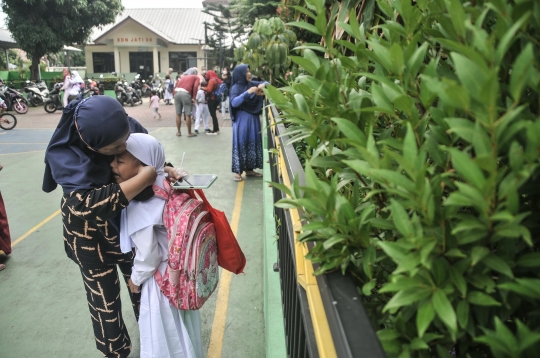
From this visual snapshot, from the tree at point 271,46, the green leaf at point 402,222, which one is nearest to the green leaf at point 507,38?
the green leaf at point 402,222

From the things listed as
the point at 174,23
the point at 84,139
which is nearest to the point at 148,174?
the point at 84,139

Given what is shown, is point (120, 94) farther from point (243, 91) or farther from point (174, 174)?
point (174, 174)

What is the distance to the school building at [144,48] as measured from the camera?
35031 mm

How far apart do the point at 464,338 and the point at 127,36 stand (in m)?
38.5

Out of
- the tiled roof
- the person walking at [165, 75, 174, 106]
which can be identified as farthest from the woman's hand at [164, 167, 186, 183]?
the tiled roof

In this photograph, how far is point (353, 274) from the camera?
1.06 meters

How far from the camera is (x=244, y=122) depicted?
6926mm

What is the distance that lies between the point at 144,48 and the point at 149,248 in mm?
36589

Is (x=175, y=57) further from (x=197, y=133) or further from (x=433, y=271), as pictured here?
(x=433, y=271)

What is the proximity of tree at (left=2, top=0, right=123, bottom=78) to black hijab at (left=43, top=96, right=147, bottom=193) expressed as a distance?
24.9 m

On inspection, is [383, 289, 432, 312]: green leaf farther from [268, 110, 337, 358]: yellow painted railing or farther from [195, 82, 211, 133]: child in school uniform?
[195, 82, 211, 133]: child in school uniform

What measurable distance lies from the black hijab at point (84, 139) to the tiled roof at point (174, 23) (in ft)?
116

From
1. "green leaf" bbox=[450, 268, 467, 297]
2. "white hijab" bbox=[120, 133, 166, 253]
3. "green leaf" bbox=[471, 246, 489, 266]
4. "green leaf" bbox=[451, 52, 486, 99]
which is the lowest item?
"white hijab" bbox=[120, 133, 166, 253]

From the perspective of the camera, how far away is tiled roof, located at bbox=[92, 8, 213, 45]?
119 ft
